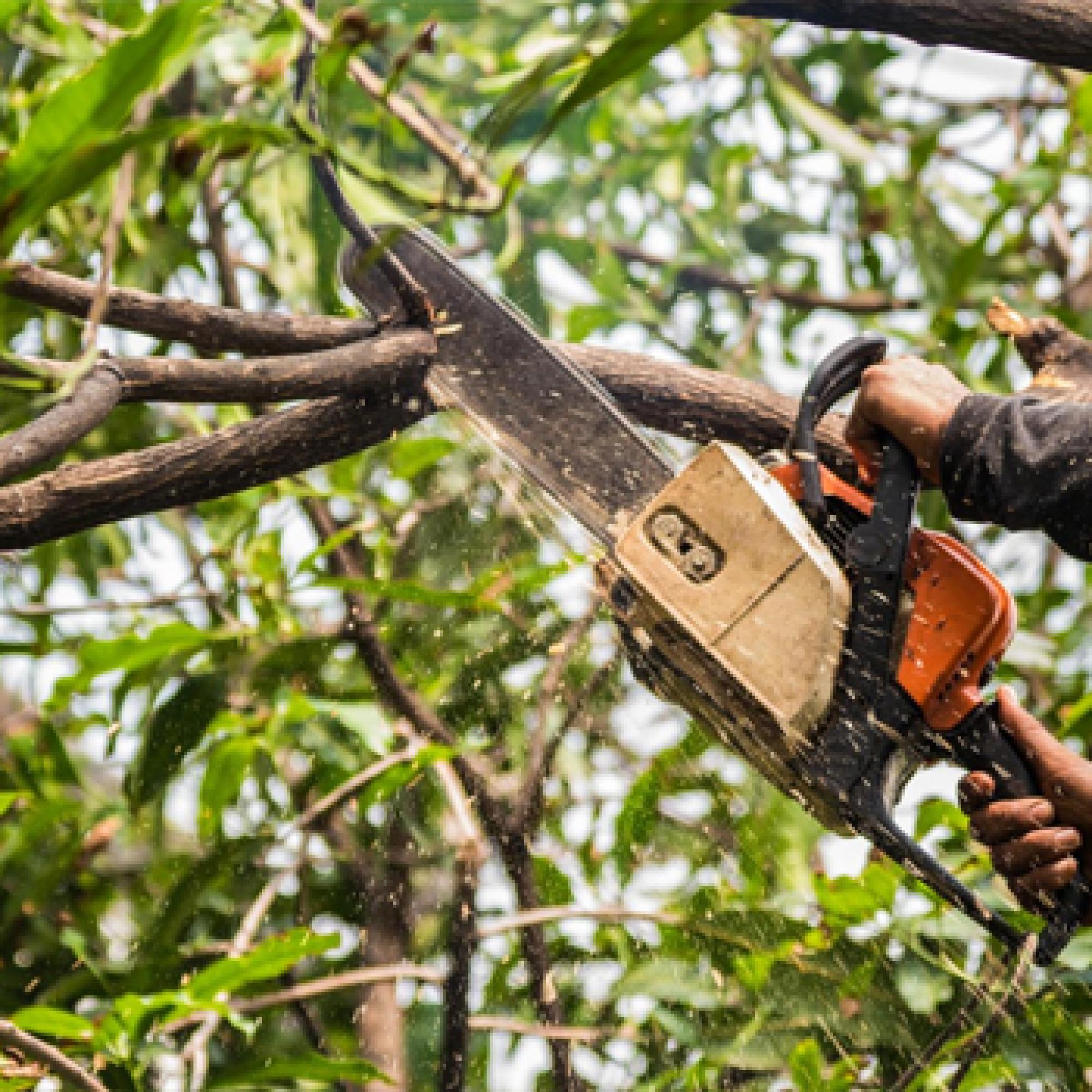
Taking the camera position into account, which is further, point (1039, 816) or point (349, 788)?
point (349, 788)

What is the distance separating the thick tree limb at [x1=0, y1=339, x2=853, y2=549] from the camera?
4.29 ft

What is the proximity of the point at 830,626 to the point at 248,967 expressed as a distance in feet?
2.52

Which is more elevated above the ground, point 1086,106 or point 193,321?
point 193,321

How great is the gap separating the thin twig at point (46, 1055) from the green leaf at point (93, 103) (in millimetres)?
1054

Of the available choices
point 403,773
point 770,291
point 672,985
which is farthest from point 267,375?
point 770,291

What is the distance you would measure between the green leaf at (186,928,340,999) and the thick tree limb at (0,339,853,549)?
1.74 feet

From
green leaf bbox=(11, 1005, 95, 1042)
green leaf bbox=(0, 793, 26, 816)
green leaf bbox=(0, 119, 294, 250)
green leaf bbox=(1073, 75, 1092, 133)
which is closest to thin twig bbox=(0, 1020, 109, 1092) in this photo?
green leaf bbox=(11, 1005, 95, 1042)

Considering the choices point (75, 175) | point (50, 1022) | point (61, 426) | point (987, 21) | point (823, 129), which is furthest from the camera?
point (823, 129)

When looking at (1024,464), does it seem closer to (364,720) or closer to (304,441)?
(304,441)

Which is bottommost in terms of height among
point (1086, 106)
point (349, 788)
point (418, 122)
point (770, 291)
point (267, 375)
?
point (1086, 106)

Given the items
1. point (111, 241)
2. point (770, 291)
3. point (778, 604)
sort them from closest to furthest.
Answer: point (111, 241) → point (778, 604) → point (770, 291)

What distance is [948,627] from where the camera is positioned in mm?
1378

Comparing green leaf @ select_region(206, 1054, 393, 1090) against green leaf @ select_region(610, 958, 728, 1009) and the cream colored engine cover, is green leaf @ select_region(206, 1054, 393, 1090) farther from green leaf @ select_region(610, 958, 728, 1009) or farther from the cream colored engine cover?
the cream colored engine cover

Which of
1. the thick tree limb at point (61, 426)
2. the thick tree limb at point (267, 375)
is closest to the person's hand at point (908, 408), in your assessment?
the thick tree limb at point (267, 375)
